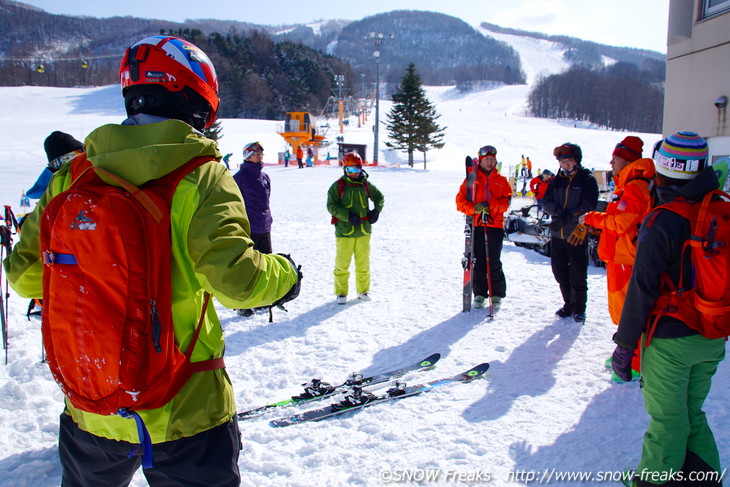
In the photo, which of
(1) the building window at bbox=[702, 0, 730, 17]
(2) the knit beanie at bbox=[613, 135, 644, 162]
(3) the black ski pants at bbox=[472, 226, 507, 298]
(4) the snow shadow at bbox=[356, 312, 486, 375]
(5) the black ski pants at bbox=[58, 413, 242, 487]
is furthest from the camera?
(1) the building window at bbox=[702, 0, 730, 17]

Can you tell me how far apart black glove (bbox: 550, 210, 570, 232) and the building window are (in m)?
5.49

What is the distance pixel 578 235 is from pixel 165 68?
4.21 m

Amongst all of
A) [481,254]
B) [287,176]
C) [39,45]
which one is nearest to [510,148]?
[287,176]

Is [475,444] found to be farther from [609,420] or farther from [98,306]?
[98,306]

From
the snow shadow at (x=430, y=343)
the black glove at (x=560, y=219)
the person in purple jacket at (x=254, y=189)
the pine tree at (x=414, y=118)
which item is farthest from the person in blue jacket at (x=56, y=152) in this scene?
the pine tree at (x=414, y=118)

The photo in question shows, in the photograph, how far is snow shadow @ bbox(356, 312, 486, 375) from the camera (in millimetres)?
4278

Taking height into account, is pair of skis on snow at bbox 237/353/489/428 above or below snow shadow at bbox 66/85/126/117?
below

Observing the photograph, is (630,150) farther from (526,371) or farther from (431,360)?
(431,360)

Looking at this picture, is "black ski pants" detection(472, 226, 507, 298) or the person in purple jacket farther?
"black ski pants" detection(472, 226, 507, 298)

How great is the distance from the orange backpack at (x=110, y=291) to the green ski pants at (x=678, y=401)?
224 centimetres

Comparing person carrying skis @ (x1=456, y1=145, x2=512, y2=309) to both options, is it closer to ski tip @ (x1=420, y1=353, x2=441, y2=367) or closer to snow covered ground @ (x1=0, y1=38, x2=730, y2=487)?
snow covered ground @ (x1=0, y1=38, x2=730, y2=487)

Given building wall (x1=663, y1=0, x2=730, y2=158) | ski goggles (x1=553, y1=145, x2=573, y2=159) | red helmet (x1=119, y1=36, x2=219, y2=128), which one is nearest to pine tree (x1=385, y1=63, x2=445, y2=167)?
building wall (x1=663, y1=0, x2=730, y2=158)

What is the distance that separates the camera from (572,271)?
16.3 feet

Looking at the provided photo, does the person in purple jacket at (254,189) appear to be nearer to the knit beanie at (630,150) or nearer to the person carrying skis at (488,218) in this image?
the person carrying skis at (488,218)
